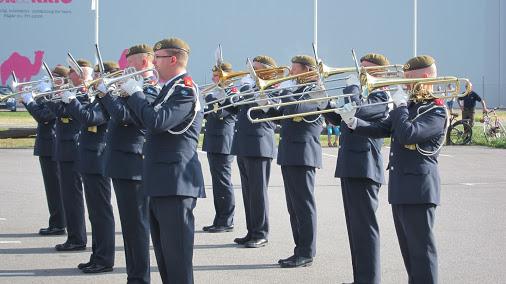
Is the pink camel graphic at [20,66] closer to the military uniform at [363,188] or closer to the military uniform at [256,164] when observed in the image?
the military uniform at [256,164]

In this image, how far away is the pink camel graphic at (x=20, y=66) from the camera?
30234mm

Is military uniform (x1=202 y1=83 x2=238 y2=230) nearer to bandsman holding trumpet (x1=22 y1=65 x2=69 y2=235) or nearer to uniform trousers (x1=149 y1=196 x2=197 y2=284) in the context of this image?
bandsman holding trumpet (x1=22 y1=65 x2=69 y2=235)

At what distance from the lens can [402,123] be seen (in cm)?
571

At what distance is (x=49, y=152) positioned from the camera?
898 cm

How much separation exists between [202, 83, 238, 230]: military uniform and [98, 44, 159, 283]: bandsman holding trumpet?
2718mm

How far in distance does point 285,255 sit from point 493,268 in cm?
187

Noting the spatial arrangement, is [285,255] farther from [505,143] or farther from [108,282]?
[505,143]

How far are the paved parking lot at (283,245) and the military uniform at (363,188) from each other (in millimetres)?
521

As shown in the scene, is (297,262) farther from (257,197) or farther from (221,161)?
(221,161)

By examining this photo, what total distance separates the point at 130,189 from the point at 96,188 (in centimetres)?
84

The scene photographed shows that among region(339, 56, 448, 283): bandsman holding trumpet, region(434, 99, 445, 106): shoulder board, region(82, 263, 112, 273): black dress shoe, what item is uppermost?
region(434, 99, 445, 106): shoulder board

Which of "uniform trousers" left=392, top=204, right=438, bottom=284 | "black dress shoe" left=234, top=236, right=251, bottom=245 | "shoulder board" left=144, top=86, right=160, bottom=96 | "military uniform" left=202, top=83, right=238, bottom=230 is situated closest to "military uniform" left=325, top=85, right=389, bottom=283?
"uniform trousers" left=392, top=204, right=438, bottom=284

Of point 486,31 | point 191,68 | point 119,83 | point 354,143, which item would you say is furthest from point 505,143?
point 486,31

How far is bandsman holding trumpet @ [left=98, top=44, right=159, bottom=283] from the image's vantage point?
652cm
